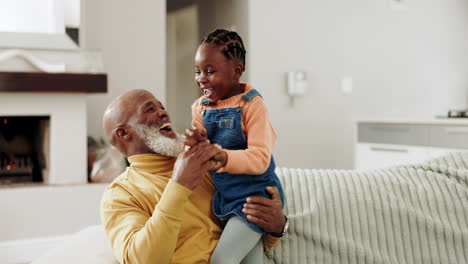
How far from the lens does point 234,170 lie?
1.20 meters

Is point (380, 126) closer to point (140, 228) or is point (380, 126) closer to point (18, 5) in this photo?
point (18, 5)

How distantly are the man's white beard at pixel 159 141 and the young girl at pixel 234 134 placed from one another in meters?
0.09

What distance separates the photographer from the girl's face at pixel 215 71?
4.12 feet

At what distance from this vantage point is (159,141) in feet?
4.42

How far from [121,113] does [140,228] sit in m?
0.34

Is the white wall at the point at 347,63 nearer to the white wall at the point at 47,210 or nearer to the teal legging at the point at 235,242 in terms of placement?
the white wall at the point at 47,210

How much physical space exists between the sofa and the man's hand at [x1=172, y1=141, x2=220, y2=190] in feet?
1.29

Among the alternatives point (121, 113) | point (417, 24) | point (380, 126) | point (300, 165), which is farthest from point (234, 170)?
point (417, 24)

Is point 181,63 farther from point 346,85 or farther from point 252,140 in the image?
point 252,140

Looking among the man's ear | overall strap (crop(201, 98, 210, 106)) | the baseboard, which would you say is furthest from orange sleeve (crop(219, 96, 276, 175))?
the baseboard

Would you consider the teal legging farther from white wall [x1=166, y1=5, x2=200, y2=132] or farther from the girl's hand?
white wall [x1=166, y1=5, x2=200, y2=132]

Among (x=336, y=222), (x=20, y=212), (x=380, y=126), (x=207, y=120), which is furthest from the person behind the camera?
(x=380, y=126)

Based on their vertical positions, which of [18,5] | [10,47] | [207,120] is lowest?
[207,120]

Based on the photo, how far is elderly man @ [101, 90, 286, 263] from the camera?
1.13 meters
